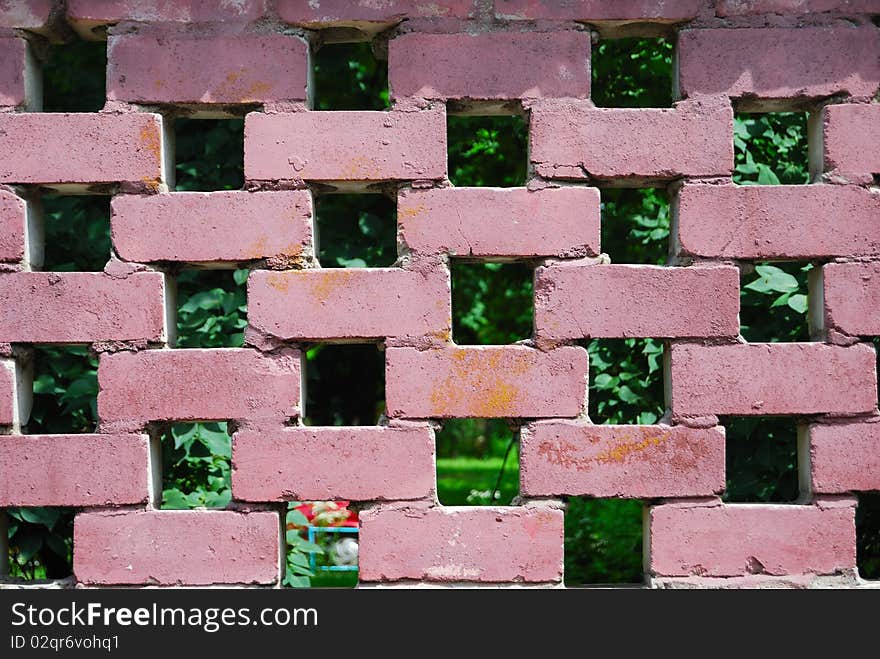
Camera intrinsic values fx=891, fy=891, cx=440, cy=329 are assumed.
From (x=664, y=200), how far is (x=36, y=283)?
2.75 metres

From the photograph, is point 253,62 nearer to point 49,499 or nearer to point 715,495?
point 49,499

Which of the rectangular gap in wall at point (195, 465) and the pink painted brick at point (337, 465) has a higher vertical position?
the pink painted brick at point (337, 465)

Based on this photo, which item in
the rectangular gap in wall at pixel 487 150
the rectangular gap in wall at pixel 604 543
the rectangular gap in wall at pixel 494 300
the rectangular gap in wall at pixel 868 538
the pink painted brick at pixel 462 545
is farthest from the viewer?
the rectangular gap in wall at pixel 494 300

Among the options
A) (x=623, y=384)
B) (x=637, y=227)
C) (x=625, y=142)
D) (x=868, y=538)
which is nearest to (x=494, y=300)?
(x=637, y=227)

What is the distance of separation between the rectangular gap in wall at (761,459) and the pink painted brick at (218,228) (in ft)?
5.92

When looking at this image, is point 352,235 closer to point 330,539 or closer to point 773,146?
A: point 773,146

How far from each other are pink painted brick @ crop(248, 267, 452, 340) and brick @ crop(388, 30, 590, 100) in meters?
0.53

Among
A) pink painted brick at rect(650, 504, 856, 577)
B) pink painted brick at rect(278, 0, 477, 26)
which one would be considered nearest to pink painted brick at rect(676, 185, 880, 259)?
pink painted brick at rect(650, 504, 856, 577)

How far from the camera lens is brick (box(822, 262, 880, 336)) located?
2514 millimetres

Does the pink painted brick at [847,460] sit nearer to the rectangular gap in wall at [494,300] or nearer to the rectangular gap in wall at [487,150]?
the rectangular gap in wall at [487,150]

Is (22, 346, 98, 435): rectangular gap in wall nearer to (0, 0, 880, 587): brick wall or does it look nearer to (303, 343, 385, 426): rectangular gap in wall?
(0, 0, 880, 587): brick wall

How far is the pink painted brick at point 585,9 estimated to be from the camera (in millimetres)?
2537

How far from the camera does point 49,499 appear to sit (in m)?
2.50

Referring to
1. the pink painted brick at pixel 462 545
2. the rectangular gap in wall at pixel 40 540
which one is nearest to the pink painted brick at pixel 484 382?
the pink painted brick at pixel 462 545
